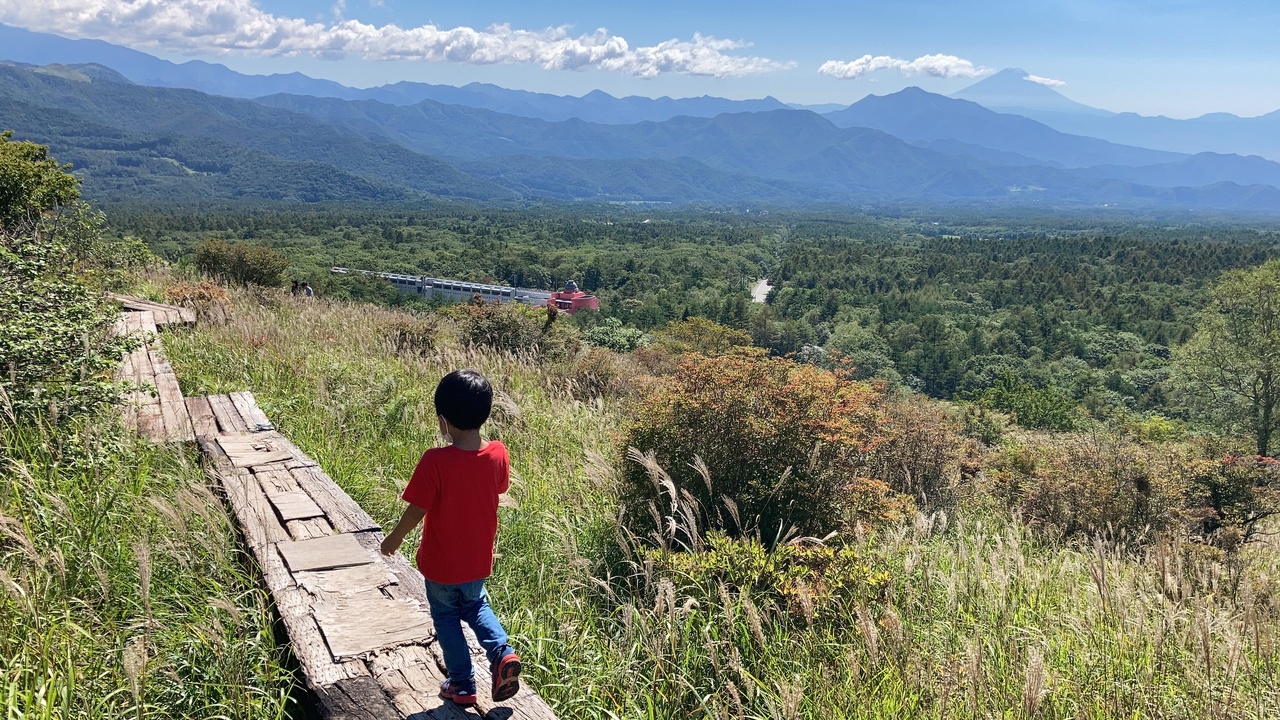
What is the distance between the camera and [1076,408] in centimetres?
3556

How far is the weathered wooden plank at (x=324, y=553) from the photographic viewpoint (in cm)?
281

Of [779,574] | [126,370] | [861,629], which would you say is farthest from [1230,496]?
[126,370]

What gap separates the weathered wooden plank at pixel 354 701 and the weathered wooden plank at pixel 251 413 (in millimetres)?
2745

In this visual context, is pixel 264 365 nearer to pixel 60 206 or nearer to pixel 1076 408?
pixel 60 206

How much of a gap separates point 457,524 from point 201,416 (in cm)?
339

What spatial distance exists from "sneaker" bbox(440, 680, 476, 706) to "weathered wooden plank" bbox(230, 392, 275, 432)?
9.50ft

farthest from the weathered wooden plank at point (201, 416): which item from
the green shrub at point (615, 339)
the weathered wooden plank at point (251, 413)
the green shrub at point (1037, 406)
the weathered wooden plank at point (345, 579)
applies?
the green shrub at point (1037, 406)

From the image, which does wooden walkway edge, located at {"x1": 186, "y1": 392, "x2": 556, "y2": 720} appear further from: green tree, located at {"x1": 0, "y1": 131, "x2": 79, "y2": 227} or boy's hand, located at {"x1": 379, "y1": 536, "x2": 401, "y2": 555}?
green tree, located at {"x1": 0, "y1": 131, "x2": 79, "y2": 227}

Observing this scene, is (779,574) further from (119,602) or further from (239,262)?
(239,262)

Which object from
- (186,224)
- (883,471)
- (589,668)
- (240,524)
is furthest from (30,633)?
(186,224)

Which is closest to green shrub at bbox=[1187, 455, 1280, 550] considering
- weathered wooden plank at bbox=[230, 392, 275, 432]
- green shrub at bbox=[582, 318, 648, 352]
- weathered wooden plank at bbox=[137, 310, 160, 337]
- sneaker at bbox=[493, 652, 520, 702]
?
sneaker at bbox=[493, 652, 520, 702]

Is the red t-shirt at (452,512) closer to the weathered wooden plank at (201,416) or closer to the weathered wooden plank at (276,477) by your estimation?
the weathered wooden plank at (276,477)

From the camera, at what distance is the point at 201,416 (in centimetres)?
469

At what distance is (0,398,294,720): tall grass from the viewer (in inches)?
80.2
